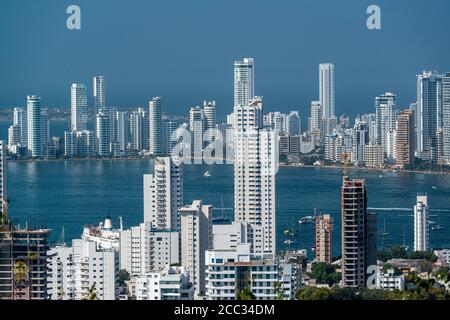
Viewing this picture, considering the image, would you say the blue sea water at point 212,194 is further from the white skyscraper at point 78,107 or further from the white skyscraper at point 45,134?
the white skyscraper at point 78,107

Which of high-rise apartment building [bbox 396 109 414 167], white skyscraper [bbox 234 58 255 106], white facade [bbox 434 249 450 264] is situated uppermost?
white skyscraper [bbox 234 58 255 106]

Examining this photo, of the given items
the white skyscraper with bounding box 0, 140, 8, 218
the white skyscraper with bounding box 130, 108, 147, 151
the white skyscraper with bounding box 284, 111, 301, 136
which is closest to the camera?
the white skyscraper with bounding box 0, 140, 8, 218

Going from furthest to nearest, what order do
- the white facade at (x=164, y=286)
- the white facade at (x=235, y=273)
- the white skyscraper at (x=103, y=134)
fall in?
the white skyscraper at (x=103, y=134) < the white facade at (x=235, y=273) < the white facade at (x=164, y=286)

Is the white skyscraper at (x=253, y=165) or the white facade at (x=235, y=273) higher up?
the white skyscraper at (x=253, y=165)

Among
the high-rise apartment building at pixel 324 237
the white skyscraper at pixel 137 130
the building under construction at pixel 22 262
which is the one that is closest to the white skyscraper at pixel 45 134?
the white skyscraper at pixel 137 130

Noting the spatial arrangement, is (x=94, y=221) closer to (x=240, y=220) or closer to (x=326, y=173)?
(x=240, y=220)

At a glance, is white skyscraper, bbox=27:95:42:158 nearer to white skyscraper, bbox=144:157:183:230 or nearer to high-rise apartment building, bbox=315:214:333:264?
white skyscraper, bbox=144:157:183:230

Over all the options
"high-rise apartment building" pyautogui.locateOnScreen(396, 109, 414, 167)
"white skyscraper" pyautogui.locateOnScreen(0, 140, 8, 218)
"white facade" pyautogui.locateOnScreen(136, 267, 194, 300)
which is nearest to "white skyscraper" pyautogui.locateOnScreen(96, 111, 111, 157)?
"white skyscraper" pyautogui.locateOnScreen(0, 140, 8, 218)

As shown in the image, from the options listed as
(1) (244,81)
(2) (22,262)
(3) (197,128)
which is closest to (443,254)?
(1) (244,81)
